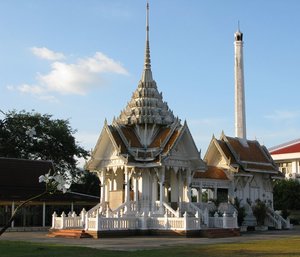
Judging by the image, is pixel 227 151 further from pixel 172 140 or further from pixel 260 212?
pixel 172 140

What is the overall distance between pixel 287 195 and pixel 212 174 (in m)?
18.9

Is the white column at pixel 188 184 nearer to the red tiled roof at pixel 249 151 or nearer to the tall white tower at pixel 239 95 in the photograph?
the red tiled roof at pixel 249 151

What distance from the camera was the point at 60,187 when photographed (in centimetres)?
566

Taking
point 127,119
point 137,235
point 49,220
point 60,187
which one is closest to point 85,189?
point 49,220

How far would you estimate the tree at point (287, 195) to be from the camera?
5075 cm

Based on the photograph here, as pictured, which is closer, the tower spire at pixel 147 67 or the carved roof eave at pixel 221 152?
the tower spire at pixel 147 67

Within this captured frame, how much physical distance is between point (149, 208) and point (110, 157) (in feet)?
12.2

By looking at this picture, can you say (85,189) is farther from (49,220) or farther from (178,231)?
(178,231)

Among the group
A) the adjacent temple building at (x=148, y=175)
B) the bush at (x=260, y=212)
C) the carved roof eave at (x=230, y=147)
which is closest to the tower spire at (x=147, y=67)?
the adjacent temple building at (x=148, y=175)

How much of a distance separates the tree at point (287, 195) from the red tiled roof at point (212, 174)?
16885 millimetres

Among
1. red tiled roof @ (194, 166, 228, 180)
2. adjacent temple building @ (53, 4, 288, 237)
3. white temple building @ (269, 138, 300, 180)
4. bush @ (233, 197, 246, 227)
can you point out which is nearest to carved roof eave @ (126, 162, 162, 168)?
adjacent temple building @ (53, 4, 288, 237)

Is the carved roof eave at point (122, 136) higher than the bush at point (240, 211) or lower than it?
higher

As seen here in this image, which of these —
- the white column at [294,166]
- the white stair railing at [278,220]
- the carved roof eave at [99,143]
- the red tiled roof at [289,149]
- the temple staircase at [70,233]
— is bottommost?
the temple staircase at [70,233]

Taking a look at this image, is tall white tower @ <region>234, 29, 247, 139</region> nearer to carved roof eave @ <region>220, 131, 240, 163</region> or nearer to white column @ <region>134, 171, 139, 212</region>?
carved roof eave @ <region>220, 131, 240, 163</region>
